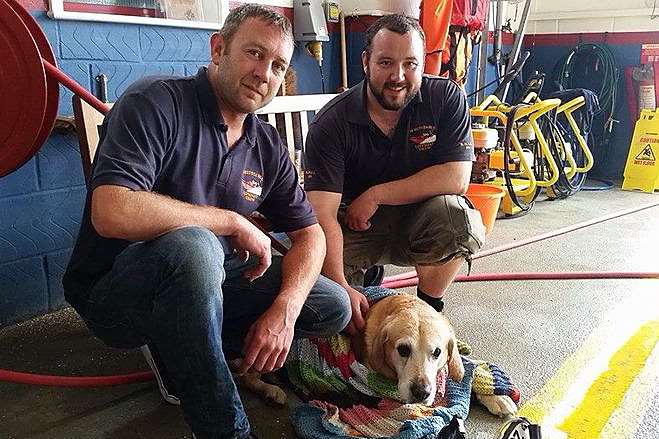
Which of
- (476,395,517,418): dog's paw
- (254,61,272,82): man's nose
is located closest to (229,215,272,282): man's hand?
(254,61,272,82): man's nose

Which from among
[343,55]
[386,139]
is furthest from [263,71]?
[343,55]

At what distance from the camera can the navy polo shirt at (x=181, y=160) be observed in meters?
1.30

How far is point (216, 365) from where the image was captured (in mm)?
1221

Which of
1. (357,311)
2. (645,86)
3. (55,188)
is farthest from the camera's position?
(645,86)

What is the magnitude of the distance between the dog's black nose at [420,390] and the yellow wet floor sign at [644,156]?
14.5 ft

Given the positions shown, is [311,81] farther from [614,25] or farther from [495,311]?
[614,25]

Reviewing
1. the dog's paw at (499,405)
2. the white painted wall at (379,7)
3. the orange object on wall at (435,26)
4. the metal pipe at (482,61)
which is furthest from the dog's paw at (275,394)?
the metal pipe at (482,61)

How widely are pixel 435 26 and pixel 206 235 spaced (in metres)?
2.90

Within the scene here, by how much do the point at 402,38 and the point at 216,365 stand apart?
4.38ft

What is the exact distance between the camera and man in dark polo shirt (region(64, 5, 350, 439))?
1.23m

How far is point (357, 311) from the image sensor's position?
1.81 metres

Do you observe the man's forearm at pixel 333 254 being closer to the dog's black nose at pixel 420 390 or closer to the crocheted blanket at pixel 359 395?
the crocheted blanket at pixel 359 395

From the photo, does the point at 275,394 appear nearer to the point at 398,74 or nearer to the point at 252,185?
the point at 252,185

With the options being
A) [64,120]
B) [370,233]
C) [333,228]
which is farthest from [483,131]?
[64,120]
